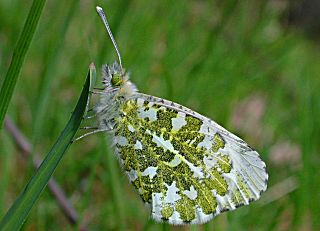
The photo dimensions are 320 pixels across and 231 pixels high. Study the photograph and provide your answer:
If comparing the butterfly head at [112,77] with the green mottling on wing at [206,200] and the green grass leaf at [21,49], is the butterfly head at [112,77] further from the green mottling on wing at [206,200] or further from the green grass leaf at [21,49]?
the green grass leaf at [21,49]

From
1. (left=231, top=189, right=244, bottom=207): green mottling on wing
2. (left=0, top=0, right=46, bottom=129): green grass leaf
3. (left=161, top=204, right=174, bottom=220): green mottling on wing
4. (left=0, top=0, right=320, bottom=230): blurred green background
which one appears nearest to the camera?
(left=0, top=0, right=46, bottom=129): green grass leaf

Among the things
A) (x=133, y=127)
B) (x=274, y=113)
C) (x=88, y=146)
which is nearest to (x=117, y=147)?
(x=133, y=127)

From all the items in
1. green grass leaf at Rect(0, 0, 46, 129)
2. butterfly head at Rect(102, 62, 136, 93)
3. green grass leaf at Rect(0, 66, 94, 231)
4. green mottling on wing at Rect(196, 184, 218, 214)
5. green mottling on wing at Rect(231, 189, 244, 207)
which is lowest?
green mottling on wing at Rect(196, 184, 218, 214)

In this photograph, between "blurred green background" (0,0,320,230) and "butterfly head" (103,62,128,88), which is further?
"blurred green background" (0,0,320,230)

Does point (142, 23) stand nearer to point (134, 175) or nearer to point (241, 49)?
point (241, 49)

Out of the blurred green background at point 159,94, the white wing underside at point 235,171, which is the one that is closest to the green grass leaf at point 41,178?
the blurred green background at point 159,94

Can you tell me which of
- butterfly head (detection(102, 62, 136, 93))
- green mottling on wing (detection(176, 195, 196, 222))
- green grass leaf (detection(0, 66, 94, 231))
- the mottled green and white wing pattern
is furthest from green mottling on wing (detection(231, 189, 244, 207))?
green grass leaf (detection(0, 66, 94, 231))

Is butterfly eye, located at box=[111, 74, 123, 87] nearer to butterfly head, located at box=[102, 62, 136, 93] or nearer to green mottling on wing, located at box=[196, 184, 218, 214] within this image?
butterfly head, located at box=[102, 62, 136, 93]
